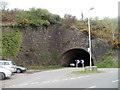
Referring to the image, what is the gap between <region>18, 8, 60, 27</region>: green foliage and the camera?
33.2 metres

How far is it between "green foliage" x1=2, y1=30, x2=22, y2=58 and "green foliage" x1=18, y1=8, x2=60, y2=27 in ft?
12.8

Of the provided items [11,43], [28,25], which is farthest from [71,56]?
[11,43]

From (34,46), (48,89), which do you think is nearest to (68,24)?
(34,46)

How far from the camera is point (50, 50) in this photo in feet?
112

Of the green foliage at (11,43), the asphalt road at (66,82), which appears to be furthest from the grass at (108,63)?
the asphalt road at (66,82)

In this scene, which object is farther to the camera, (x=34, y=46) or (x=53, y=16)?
(x=53, y=16)

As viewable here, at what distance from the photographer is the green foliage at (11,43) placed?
27942 millimetres

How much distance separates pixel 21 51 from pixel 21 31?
3549 millimetres

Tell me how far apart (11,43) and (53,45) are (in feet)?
28.7

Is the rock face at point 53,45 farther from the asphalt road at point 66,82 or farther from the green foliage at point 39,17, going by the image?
the asphalt road at point 66,82

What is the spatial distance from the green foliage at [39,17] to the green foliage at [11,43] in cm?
391

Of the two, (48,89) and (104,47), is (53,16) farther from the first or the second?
(48,89)

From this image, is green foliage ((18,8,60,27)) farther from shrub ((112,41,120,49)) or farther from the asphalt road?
the asphalt road

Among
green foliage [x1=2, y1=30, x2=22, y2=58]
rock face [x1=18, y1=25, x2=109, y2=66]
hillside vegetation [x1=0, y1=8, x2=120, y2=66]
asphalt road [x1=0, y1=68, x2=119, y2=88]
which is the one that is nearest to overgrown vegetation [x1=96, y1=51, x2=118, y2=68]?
rock face [x1=18, y1=25, x2=109, y2=66]
